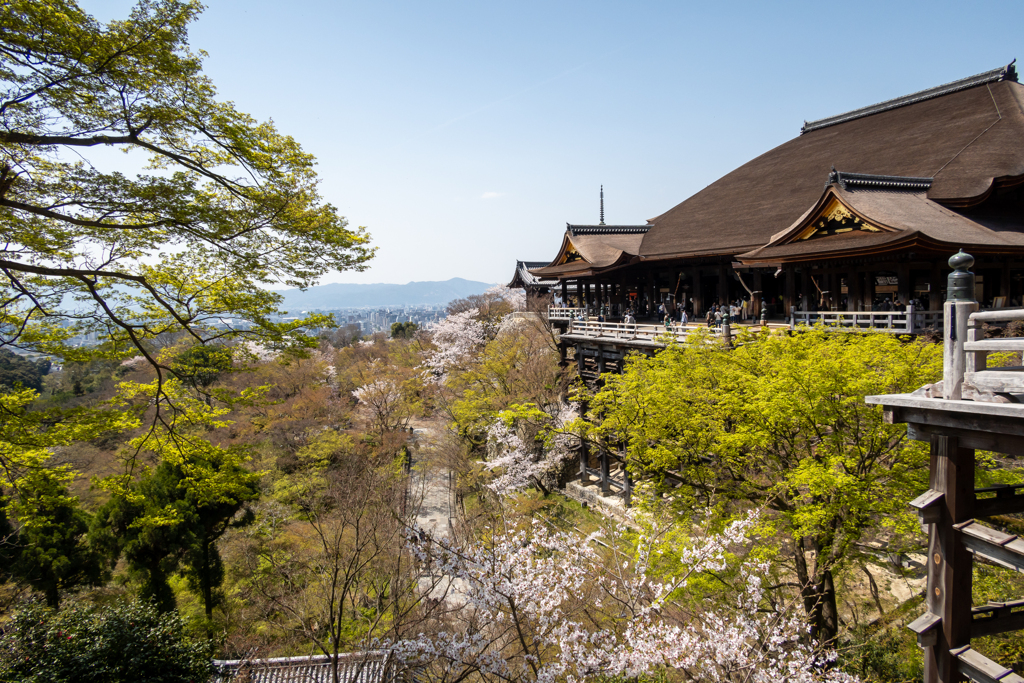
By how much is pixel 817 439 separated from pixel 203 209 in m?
11.3

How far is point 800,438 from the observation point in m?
9.79

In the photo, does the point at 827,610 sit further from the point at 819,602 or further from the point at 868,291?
the point at 868,291

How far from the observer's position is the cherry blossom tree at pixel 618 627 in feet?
26.0

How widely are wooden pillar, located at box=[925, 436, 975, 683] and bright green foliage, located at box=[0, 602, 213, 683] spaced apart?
1268 cm

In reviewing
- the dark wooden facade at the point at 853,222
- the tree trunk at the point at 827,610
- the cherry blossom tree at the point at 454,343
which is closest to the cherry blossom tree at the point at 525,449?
the dark wooden facade at the point at 853,222

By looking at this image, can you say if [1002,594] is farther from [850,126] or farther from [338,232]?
[850,126]

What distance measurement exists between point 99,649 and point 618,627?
32.6ft

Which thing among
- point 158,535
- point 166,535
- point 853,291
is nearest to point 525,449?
point 166,535

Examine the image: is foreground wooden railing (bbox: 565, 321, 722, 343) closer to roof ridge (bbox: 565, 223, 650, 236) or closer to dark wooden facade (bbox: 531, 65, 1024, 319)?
dark wooden facade (bbox: 531, 65, 1024, 319)

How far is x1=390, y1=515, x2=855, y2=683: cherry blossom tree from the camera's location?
793 cm

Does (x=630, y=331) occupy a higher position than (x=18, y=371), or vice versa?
(x=630, y=331)

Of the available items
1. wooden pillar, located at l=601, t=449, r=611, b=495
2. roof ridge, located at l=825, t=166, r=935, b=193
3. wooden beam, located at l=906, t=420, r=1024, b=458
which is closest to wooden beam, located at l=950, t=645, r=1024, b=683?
wooden beam, located at l=906, t=420, r=1024, b=458

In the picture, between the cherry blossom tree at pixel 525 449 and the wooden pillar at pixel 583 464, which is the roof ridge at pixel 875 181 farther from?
the wooden pillar at pixel 583 464

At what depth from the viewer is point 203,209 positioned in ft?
27.2
